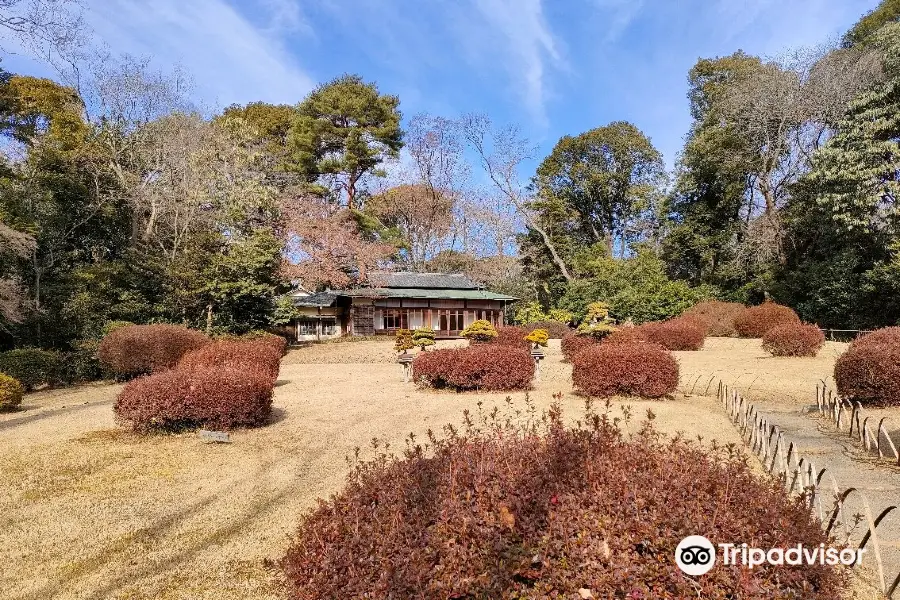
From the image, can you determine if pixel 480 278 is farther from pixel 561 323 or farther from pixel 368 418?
pixel 368 418

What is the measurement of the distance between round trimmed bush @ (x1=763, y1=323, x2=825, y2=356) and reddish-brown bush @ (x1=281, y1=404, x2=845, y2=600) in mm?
13508

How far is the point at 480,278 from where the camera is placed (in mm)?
34719

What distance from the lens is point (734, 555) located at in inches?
86.0

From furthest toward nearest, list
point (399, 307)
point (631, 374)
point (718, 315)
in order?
1. point (399, 307)
2. point (718, 315)
3. point (631, 374)

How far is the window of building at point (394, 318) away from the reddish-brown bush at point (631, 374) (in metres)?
20.3

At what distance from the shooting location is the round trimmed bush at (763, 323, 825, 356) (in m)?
13.9

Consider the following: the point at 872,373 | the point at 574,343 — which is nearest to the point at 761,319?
the point at 574,343

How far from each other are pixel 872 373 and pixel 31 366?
59.6ft

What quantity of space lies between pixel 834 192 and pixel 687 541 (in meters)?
23.5

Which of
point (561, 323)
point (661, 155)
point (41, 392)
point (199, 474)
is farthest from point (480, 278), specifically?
point (199, 474)

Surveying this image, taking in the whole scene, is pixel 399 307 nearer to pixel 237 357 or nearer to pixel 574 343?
pixel 574 343

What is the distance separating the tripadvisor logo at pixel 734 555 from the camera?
2170 millimetres

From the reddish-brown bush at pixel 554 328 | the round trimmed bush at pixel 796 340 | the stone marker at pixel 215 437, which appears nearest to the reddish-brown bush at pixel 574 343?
the round trimmed bush at pixel 796 340

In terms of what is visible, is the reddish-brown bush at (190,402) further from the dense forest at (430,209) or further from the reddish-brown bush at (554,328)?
the reddish-brown bush at (554,328)
